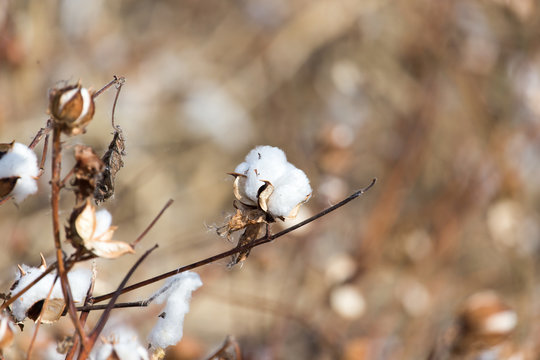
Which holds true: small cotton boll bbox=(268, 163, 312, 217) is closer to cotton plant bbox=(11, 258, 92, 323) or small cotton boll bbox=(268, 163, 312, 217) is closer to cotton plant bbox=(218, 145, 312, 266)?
cotton plant bbox=(218, 145, 312, 266)

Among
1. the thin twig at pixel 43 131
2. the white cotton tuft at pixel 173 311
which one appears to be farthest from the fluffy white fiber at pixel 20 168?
the white cotton tuft at pixel 173 311

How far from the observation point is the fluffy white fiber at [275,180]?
61 centimetres

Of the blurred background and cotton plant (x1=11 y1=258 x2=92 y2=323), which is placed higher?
the blurred background

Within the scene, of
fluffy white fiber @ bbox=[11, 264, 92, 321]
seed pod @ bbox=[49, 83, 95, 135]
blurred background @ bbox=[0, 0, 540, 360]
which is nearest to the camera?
seed pod @ bbox=[49, 83, 95, 135]

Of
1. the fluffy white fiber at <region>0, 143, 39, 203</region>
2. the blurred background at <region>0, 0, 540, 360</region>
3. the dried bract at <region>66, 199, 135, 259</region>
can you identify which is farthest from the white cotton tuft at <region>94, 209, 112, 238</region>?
the blurred background at <region>0, 0, 540, 360</region>

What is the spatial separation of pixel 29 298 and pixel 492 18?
2184 mm

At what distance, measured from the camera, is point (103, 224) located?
564 mm

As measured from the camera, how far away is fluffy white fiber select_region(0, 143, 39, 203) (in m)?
0.60

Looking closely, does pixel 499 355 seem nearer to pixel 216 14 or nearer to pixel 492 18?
pixel 492 18

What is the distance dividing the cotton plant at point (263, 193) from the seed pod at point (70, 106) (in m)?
0.18

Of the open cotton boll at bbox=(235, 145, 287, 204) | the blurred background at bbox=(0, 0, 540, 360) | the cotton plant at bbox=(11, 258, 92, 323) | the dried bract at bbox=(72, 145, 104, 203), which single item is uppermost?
the blurred background at bbox=(0, 0, 540, 360)

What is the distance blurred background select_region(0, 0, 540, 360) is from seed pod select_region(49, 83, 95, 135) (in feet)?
2.57

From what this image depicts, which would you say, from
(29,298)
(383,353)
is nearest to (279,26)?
Result: (383,353)

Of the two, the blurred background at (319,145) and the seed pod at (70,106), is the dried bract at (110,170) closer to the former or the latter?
the seed pod at (70,106)
